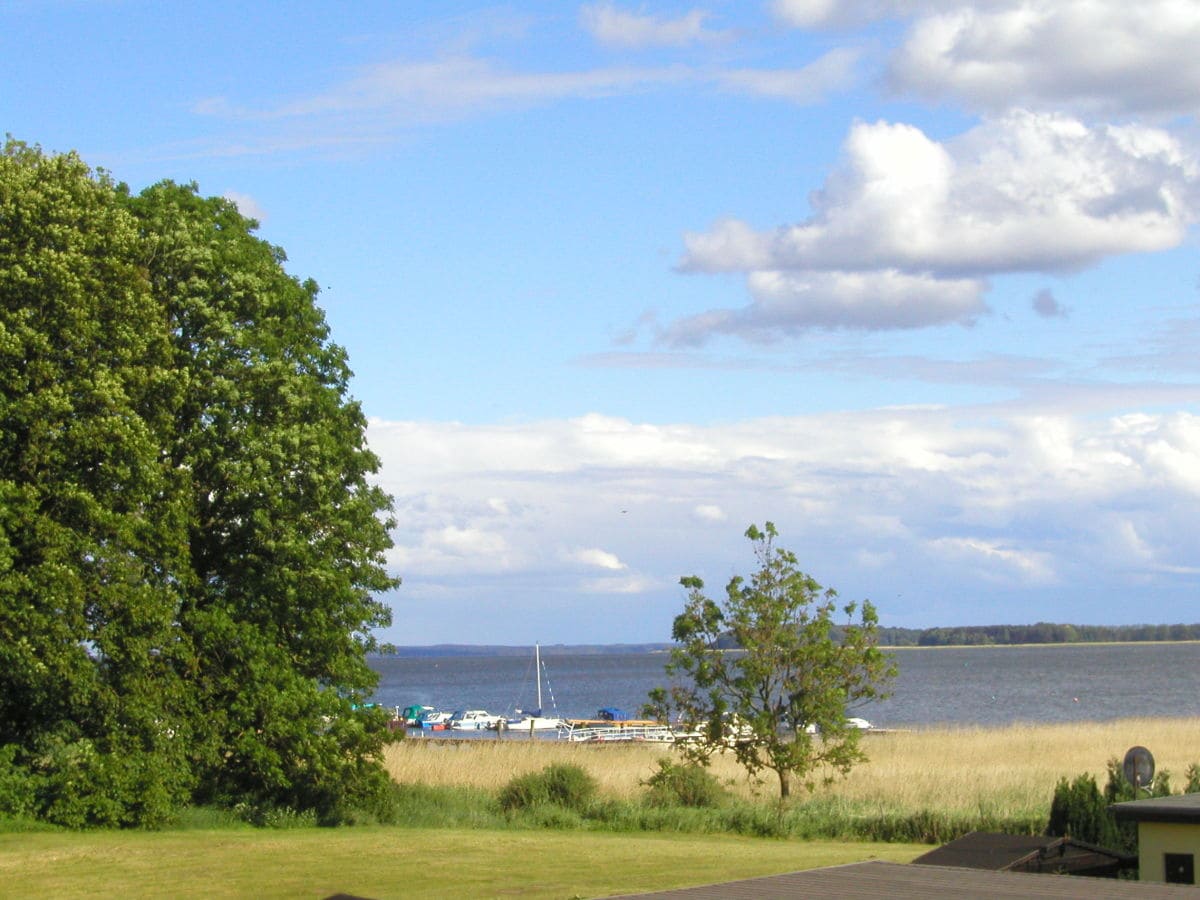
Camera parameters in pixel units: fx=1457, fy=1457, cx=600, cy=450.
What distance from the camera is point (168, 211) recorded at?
28719 millimetres

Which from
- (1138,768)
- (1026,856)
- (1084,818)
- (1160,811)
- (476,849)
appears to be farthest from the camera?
(476,849)

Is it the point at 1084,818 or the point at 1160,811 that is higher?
the point at 1160,811

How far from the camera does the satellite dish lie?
2143 cm

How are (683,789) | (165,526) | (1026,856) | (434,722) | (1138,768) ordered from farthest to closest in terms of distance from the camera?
(434,722), (683,789), (165,526), (1138,768), (1026,856)

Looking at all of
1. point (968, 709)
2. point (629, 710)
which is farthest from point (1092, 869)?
point (629, 710)

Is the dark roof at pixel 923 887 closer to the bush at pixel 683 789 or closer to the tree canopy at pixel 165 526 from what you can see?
the tree canopy at pixel 165 526

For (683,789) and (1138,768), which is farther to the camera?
(683,789)

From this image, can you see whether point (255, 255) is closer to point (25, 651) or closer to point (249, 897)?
point (25, 651)

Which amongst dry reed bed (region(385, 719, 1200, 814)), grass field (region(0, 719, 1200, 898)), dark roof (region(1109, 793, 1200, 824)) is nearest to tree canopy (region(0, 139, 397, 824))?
grass field (region(0, 719, 1200, 898))

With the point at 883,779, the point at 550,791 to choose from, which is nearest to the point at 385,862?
the point at 550,791

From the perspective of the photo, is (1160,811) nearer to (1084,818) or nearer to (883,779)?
(1084,818)

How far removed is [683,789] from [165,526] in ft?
38.5

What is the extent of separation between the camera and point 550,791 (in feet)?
97.9

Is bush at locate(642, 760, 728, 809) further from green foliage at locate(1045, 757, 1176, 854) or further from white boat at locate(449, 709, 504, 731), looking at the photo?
white boat at locate(449, 709, 504, 731)
